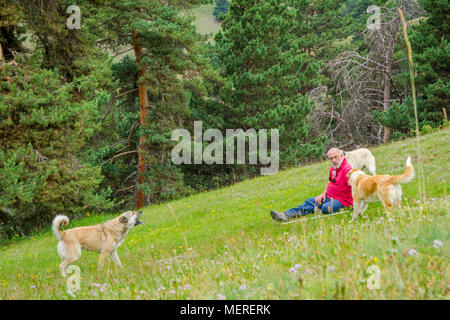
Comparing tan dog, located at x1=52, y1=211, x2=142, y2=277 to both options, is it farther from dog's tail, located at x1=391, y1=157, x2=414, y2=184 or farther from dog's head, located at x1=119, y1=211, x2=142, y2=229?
dog's tail, located at x1=391, y1=157, x2=414, y2=184

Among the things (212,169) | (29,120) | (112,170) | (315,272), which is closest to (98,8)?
(29,120)

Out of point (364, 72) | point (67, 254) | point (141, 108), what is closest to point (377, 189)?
point (67, 254)

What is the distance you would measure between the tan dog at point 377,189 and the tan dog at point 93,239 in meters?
4.56

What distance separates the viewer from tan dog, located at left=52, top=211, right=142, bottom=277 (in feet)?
22.7

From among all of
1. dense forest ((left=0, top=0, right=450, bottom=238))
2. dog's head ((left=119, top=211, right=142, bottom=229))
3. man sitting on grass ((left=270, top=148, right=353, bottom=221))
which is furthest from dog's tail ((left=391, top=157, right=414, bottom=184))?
dense forest ((left=0, top=0, right=450, bottom=238))

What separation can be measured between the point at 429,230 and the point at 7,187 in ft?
36.7

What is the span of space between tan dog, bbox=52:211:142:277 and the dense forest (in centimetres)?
490

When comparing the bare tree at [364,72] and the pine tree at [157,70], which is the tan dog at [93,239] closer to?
the pine tree at [157,70]

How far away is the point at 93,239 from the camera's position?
284 inches

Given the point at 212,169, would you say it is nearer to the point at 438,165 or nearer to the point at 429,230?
the point at 438,165

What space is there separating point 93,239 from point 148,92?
605 inches

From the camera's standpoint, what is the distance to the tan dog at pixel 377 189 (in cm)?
595

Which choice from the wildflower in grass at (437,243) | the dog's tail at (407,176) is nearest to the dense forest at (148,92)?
the dog's tail at (407,176)

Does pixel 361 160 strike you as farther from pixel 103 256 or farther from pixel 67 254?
pixel 67 254
